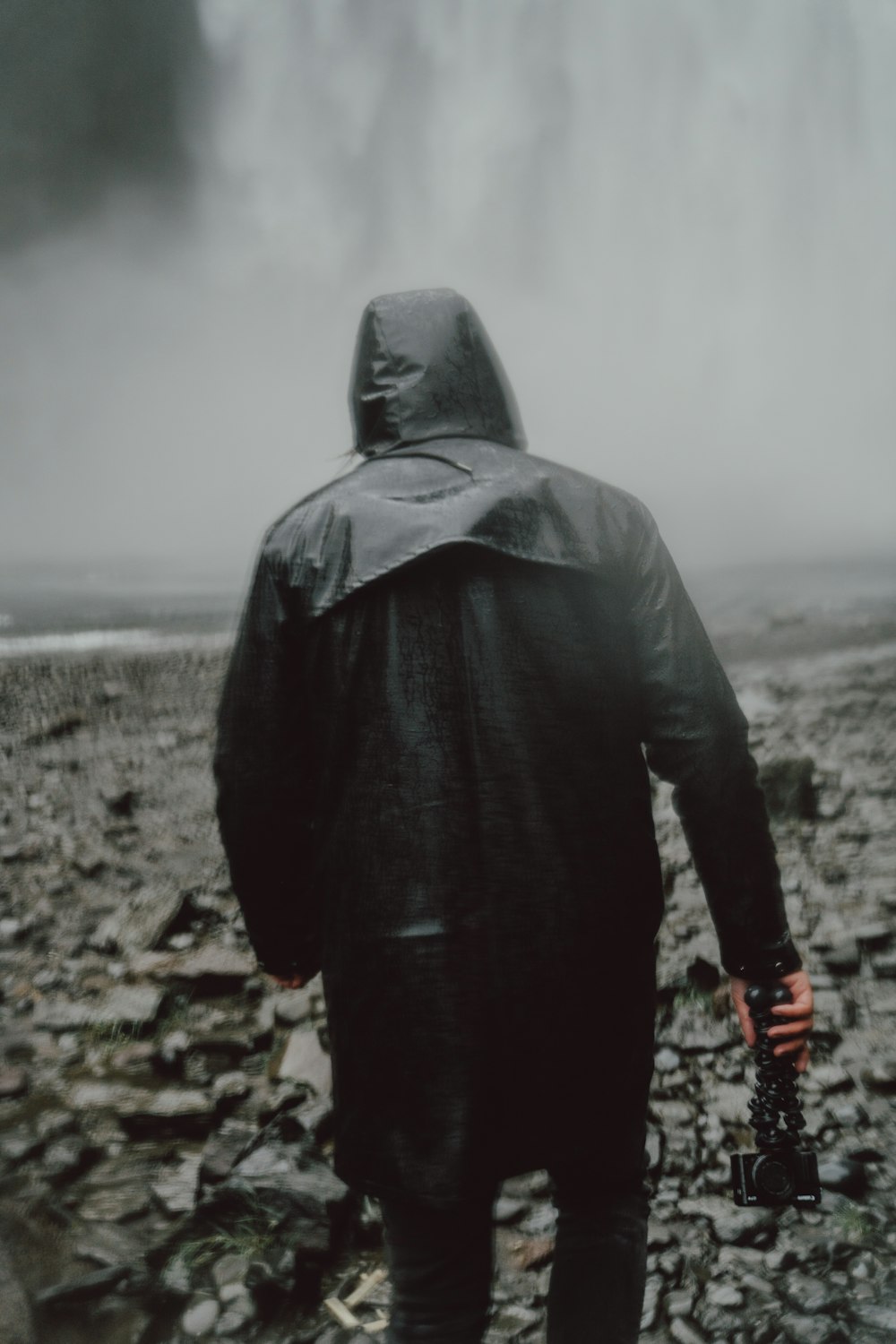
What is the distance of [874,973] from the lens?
3289mm

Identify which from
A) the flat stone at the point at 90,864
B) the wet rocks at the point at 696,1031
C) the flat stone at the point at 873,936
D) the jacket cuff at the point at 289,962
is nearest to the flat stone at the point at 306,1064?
the wet rocks at the point at 696,1031

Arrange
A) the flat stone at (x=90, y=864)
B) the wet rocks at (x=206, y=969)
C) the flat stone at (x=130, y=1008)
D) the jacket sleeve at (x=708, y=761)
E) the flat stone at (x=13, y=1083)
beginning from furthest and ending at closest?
the flat stone at (x=90, y=864) → the wet rocks at (x=206, y=969) → the flat stone at (x=130, y=1008) → the flat stone at (x=13, y=1083) → the jacket sleeve at (x=708, y=761)

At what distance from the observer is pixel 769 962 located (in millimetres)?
1546

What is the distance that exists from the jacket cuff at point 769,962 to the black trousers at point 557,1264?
0.38 meters

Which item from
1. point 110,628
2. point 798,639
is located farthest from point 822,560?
point 110,628

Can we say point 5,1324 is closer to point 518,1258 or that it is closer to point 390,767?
point 518,1258

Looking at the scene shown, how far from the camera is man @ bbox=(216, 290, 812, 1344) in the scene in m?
1.41

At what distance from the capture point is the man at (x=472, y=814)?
1413mm

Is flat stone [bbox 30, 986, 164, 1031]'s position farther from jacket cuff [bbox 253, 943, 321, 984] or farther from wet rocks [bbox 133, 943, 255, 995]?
jacket cuff [bbox 253, 943, 321, 984]

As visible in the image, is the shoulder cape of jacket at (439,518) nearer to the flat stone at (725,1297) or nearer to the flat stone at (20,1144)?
the flat stone at (725,1297)

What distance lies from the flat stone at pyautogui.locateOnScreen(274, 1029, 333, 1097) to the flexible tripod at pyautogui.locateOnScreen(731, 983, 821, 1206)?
59.8 inches

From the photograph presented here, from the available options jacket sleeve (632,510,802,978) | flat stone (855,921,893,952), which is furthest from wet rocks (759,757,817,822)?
jacket sleeve (632,510,802,978)

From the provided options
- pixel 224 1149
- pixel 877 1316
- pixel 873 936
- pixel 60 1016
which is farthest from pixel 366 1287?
pixel 873 936

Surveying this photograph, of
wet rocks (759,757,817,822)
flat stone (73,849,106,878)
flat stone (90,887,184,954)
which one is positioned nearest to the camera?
flat stone (90,887,184,954)
